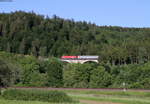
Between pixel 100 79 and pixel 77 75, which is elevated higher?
pixel 77 75

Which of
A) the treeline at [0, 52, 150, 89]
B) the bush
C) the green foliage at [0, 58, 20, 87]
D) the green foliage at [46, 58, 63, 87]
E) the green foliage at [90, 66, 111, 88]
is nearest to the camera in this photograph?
the bush

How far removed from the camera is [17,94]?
3525cm

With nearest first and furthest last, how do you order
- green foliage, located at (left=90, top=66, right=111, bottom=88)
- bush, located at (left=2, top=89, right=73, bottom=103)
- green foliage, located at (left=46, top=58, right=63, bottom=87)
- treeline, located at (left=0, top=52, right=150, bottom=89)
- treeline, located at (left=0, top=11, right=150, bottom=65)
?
1. bush, located at (left=2, top=89, right=73, bottom=103)
2. green foliage, located at (left=90, top=66, right=111, bottom=88)
3. treeline, located at (left=0, top=52, right=150, bottom=89)
4. green foliage, located at (left=46, top=58, right=63, bottom=87)
5. treeline, located at (left=0, top=11, right=150, bottom=65)

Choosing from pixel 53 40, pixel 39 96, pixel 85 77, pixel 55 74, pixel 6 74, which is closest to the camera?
pixel 39 96

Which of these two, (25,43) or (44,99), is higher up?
(25,43)

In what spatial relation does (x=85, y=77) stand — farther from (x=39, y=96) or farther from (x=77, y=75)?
(x=39, y=96)

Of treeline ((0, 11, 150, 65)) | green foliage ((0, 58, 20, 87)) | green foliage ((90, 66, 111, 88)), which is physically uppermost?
treeline ((0, 11, 150, 65))

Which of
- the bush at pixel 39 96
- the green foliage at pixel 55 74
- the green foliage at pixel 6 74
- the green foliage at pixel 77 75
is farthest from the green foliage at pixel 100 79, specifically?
the bush at pixel 39 96

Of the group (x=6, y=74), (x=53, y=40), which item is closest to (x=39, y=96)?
(x=6, y=74)

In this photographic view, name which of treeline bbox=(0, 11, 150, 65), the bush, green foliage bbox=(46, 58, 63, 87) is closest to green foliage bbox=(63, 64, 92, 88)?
green foliage bbox=(46, 58, 63, 87)

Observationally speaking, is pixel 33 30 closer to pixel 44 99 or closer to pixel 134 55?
pixel 134 55

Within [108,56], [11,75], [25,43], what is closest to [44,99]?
[11,75]

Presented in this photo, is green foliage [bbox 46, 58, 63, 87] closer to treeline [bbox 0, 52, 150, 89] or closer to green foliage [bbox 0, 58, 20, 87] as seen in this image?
treeline [bbox 0, 52, 150, 89]

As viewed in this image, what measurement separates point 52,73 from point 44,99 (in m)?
42.7
